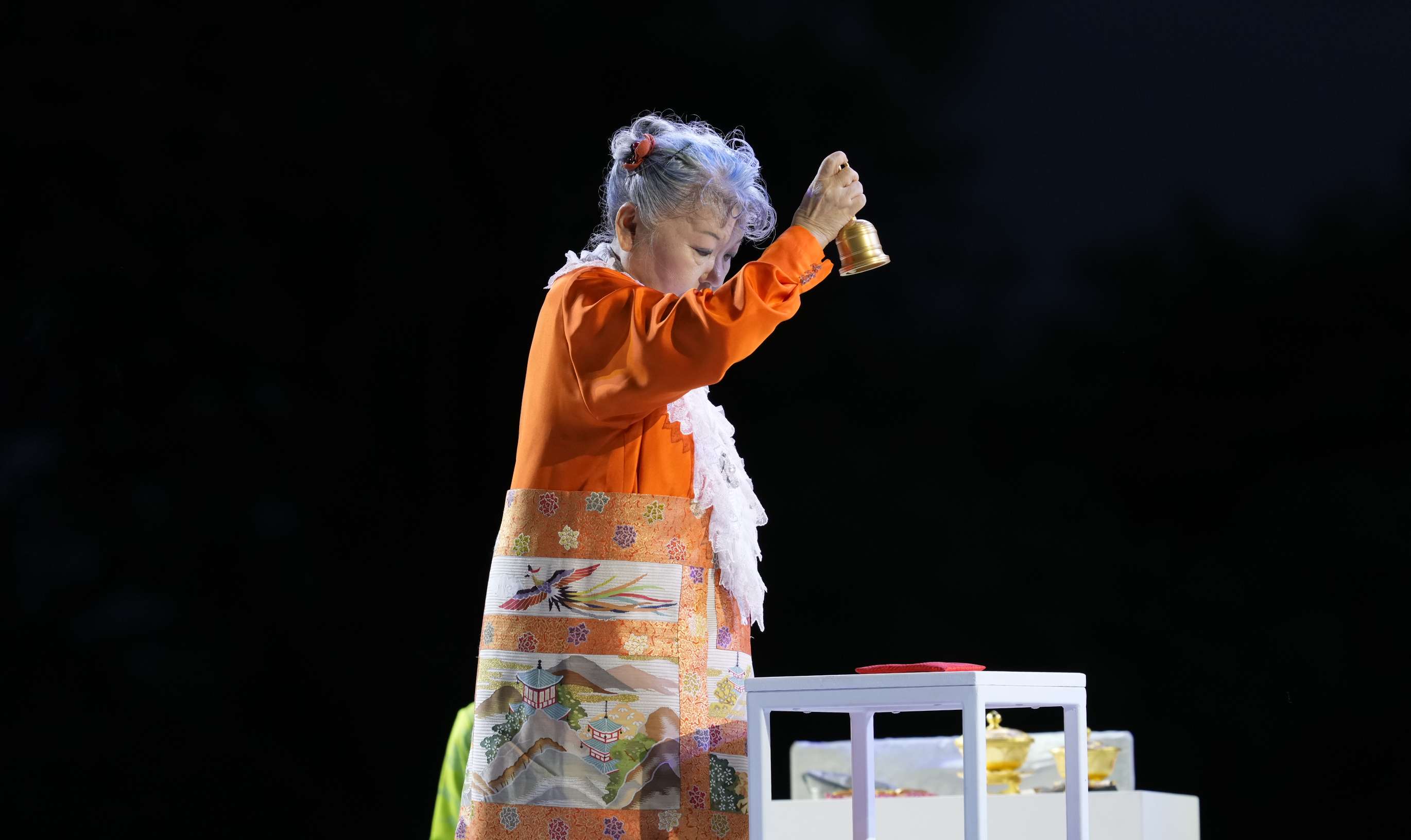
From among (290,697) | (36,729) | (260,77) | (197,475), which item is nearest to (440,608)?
(290,697)

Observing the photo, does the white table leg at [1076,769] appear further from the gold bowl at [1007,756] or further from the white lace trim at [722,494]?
the gold bowl at [1007,756]

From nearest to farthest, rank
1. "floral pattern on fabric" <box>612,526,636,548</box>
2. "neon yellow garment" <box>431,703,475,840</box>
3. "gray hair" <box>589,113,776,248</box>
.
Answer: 1. "floral pattern on fabric" <box>612,526,636,548</box>
2. "gray hair" <box>589,113,776,248</box>
3. "neon yellow garment" <box>431,703,475,840</box>

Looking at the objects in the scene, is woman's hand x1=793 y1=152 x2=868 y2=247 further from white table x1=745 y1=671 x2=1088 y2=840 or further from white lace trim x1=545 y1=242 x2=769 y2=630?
Answer: white table x1=745 y1=671 x2=1088 y2=840

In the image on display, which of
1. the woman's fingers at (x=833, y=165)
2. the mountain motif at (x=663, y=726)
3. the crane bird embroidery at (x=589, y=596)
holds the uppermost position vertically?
the woman's fingers at (x=833, y=165)

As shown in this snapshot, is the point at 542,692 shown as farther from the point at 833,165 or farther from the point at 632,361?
the point at 833,165

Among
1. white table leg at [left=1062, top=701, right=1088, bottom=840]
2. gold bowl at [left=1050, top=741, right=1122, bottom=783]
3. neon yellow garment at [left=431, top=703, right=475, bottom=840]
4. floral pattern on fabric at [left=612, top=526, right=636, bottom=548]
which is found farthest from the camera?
gold bowl at [left=1050, top=741, right=1122, bottom=783]

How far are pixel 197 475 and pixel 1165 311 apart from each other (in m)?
2.40

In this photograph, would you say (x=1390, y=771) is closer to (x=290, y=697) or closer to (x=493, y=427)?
(x=493, y=427)

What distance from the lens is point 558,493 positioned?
5.59 ft

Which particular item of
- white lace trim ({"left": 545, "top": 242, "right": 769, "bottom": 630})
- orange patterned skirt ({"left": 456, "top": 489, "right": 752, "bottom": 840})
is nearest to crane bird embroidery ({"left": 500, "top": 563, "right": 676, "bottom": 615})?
orange patterned skirt ({"left": 456, "top": 489, "right": 752, "bottom": 840})

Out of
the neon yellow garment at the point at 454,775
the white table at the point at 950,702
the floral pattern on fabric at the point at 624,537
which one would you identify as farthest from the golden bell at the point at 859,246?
the neon yellow garment at the point at 454,775

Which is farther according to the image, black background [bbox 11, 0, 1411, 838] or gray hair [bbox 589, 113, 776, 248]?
black background [bbox 11, 0, 1411, 838]

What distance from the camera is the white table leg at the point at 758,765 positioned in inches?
58.6

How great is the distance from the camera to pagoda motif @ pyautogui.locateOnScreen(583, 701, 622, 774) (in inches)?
64.7
